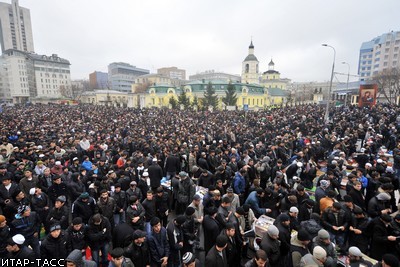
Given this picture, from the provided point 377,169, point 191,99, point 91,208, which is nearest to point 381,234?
point 377,169

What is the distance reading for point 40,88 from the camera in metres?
81.6

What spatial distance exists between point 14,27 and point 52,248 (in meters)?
123

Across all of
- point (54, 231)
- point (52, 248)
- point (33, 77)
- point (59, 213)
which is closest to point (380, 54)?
point (59, 213)

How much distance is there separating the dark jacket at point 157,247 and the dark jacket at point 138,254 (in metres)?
0.14

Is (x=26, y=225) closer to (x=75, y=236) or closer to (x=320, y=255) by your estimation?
(x=75, y=236)

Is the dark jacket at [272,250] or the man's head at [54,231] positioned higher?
the man's head at [54,231]

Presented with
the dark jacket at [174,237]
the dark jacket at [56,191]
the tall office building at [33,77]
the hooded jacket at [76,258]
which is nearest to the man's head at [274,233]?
the dark jacket at [174,237]

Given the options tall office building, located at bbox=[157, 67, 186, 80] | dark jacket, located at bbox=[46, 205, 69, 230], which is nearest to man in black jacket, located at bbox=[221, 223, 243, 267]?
dark jacket, located at bbox=[46, 205, 69, 230]

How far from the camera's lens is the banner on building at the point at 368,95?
23.2m

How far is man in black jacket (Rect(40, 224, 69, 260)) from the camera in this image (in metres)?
3.74

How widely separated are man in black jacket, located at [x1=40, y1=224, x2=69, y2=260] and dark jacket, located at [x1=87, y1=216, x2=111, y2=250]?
473 millimetres

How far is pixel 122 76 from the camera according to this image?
102 metres

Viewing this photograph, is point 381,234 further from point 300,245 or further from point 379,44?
point 379,44

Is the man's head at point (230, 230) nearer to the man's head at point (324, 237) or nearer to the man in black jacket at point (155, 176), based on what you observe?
the man's head at point (324, 237)
